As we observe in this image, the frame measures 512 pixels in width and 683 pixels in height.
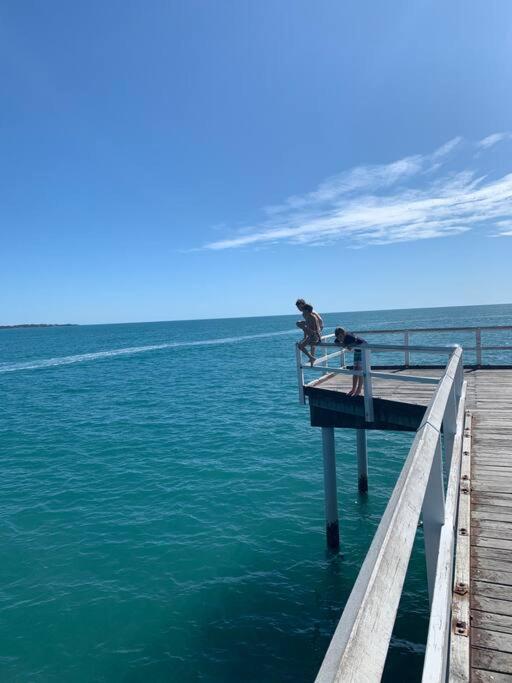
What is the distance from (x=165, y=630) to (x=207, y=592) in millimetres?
1033

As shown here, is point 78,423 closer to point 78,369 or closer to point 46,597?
point 46,597

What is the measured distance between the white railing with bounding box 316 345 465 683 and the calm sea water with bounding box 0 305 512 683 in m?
5.33

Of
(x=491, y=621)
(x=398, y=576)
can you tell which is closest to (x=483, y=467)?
(x=491, y=621)

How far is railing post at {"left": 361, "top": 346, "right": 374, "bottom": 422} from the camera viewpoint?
7.44m

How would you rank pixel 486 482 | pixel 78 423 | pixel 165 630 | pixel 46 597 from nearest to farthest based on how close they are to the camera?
pixel 486 482 < pixel 165 630 < pixel 46 597 < pixel 78 423

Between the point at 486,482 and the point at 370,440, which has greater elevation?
the point at 486,482

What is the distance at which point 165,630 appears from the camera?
709 cm

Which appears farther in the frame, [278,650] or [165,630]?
[165,630]

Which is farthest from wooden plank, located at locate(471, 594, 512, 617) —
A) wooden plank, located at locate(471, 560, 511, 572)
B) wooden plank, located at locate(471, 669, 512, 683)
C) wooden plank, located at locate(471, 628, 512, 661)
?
wooden plank, located at locate(471, 669, 512, 683)

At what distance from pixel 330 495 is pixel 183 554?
3.35 metres

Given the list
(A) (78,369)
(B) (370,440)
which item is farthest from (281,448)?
(A) (78,369)

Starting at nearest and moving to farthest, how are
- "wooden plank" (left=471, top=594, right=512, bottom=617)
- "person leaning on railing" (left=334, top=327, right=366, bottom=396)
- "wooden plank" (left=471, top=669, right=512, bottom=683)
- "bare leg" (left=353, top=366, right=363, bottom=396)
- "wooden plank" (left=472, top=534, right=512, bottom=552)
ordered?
1. "wooden plank" (left=471, top=669, right=512, bottom=683)
2. "wooden plank" (left=471, top=594, right=512, bottom=617)
3. "wooden plank" (left=472, top=534, right=512, bottom=552)
4. "person leaning on railing" (left=334, top=327, right=366, bottom=396)
5. "bare leg" (left=353, top=366, right=363, bottom=396)

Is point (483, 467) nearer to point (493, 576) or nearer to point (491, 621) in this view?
point (493, 576)

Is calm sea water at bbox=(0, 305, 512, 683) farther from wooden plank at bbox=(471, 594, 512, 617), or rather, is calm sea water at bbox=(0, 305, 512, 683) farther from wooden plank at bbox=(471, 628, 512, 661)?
wooden plank at bbox=(471, 628, 512, 661)
